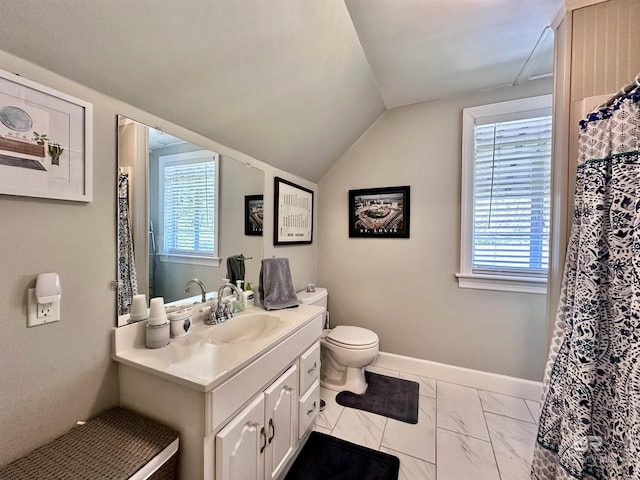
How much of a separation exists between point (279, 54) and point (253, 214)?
995mm

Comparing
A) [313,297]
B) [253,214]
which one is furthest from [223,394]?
[313,297]

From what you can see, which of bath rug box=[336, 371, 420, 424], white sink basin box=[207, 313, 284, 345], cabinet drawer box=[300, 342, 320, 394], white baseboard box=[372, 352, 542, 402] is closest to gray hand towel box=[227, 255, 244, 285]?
white sink basin box=[207, 313, 284, 345]

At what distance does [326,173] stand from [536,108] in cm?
174

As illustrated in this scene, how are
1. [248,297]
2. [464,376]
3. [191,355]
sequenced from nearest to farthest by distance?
[191,355]
[248,297]
[464,376]

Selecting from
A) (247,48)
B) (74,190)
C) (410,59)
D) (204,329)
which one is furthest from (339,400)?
(410,59)

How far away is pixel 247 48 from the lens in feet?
3.81

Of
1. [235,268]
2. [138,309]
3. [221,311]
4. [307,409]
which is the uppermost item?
[235,268]

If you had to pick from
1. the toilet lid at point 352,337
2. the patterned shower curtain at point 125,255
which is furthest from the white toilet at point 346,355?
the patterned shower curtain at point 125,255

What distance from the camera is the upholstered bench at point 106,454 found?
74 centimetres

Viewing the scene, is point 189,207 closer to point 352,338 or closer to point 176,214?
point 176,214

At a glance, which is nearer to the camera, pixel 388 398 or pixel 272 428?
pixel 272 428

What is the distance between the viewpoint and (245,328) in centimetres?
158

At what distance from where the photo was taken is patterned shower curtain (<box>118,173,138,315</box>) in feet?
3.56

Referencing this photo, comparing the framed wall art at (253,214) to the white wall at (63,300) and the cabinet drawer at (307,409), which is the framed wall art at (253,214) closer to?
the white wall at (63,300)
